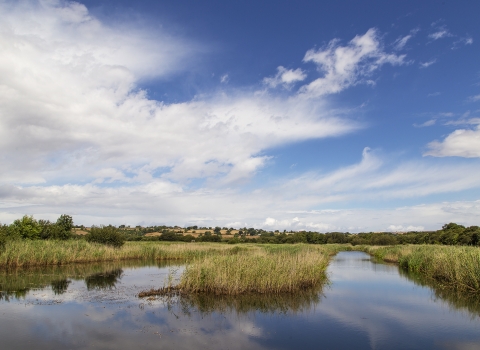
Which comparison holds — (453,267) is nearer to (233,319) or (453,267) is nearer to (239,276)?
(239,276)

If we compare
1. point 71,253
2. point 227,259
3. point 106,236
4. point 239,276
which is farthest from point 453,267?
point 106,236

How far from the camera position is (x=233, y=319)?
1092 cm

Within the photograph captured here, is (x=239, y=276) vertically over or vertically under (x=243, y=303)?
over

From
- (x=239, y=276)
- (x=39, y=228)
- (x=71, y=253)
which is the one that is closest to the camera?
(x=239, y=276)

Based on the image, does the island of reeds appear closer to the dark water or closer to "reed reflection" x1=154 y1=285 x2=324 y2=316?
"reed reflection" x1=154 y1=285 x2=324 y2=316

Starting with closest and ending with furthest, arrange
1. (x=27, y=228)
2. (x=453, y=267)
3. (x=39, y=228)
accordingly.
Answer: (x=453, y=267)
(x=27, y=228)
(x=39, y=228)

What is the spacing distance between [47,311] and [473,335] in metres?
12.9

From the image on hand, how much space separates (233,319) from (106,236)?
80.6 feet

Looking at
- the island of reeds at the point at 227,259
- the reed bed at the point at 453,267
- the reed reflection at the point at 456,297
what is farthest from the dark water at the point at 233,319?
the reed bed at the point at 453,267

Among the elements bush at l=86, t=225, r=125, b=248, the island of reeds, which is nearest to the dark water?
the island of reeds

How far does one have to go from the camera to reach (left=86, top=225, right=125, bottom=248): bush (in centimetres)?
3216

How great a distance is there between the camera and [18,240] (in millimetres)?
23984

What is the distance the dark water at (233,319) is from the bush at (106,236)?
15.2m

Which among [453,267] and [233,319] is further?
[453,267]
